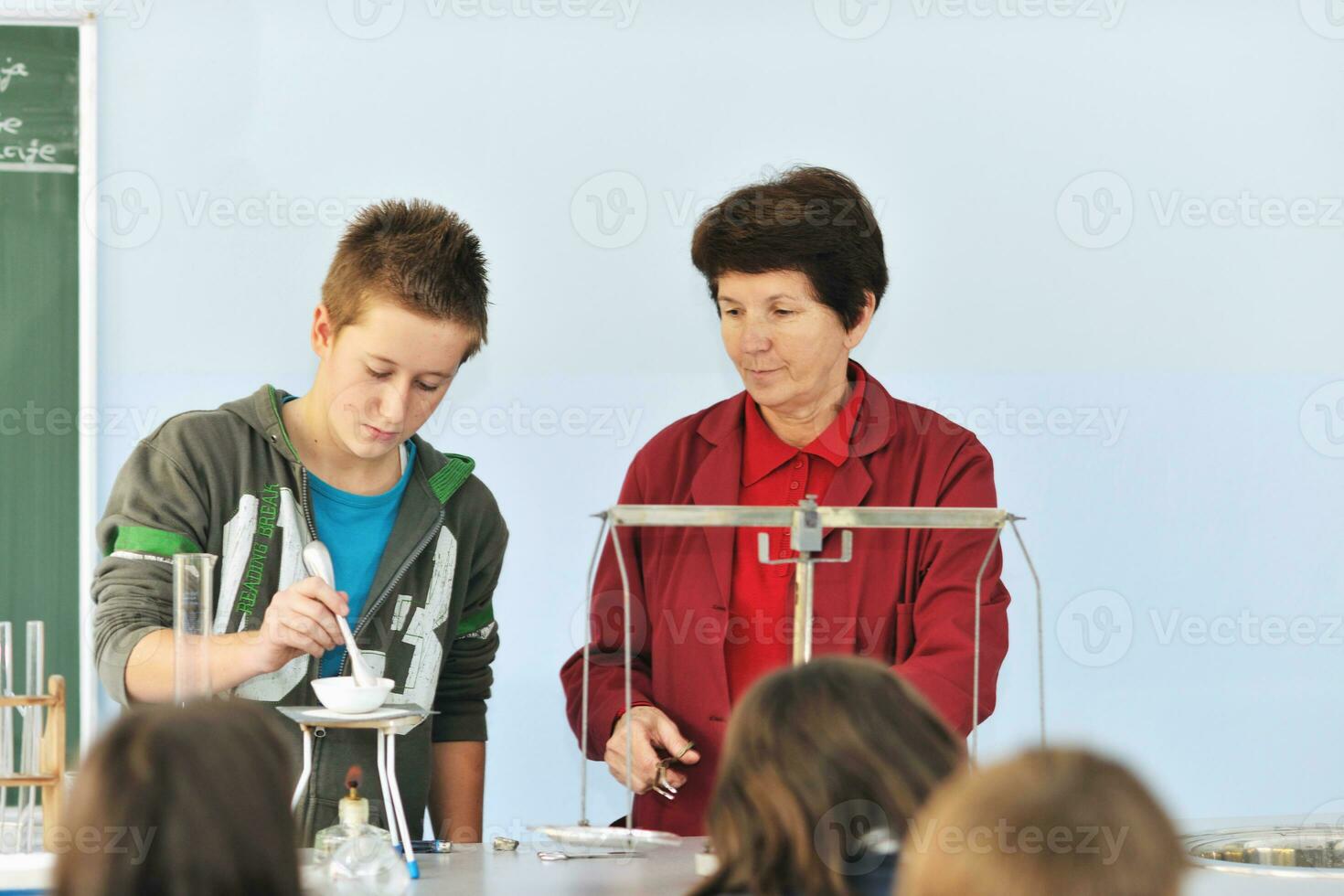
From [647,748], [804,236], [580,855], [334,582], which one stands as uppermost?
[804,236]

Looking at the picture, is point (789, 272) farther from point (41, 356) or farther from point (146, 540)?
point (41, 356)

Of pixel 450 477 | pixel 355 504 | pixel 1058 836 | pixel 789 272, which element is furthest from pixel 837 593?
pixel 1058 836

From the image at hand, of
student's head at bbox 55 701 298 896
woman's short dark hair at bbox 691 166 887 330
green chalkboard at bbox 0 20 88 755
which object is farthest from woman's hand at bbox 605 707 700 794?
green chalkboard at bbox 0 20 88 755

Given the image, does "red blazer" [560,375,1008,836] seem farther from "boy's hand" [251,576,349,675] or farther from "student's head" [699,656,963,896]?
"student's head" [699,656,963,896]

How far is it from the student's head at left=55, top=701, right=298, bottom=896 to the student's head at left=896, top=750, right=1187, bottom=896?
425mm

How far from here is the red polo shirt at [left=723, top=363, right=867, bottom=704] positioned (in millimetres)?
2057

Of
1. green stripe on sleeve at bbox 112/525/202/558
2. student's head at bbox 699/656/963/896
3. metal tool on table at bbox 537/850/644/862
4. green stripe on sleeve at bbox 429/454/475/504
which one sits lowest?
metal tool on table at bbox 537/850/644/862

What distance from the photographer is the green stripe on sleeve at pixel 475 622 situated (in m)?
2.17

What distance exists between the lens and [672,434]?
2232 millimetres

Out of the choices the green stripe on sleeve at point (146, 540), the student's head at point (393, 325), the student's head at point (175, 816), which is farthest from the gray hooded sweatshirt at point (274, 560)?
the student's head at point (175, 816)

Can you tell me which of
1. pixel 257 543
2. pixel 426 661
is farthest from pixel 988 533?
pixel 257 543

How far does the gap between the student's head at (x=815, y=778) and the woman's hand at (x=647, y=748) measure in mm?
754

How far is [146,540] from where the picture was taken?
74.7 inches

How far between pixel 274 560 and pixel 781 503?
2.32 ft
